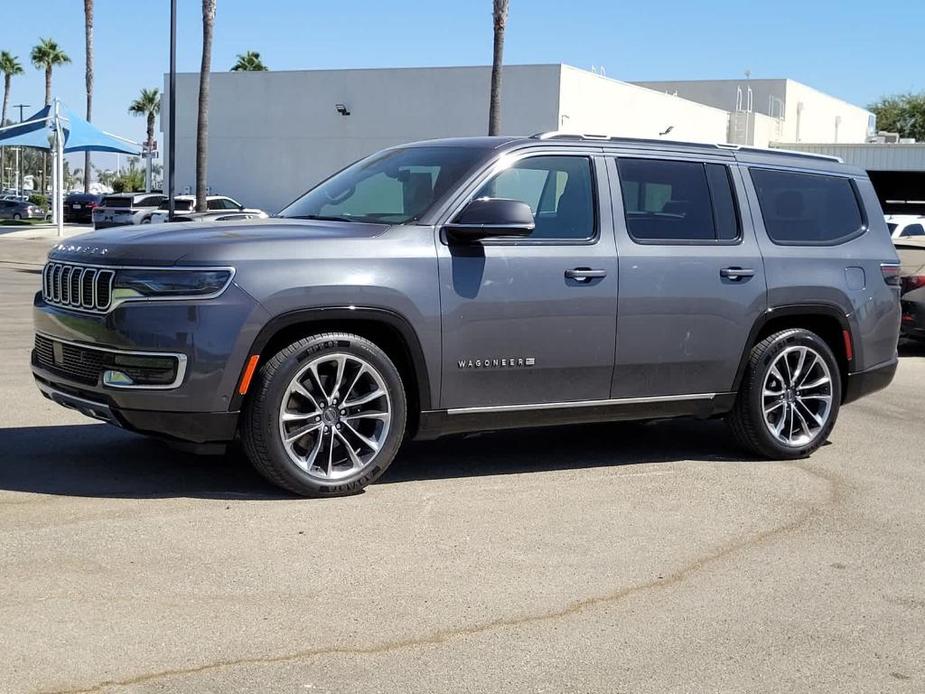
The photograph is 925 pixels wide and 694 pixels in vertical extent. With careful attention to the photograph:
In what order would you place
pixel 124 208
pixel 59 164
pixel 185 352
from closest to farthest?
pixel 185 352 < pixel 59 164 < pixel 124 208

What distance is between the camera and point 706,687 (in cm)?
418

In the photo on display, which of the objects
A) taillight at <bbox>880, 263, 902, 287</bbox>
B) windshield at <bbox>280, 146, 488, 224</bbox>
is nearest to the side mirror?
windshield at <bbox>280, 146, 488, 224</bbox>

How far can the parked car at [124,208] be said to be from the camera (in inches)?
1666

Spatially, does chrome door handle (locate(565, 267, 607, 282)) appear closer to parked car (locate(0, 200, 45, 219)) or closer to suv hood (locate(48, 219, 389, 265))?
suv hood (locate(48, 219, 389, 265))

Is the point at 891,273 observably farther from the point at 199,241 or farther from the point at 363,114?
the point at 363,114

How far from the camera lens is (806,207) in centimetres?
804

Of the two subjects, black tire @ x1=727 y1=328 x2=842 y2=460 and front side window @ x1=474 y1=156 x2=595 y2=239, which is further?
black tire @ x1=727 y1=328 x2=842 y2=460

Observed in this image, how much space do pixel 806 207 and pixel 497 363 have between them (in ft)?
8.54

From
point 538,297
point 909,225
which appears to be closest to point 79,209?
point 909,225

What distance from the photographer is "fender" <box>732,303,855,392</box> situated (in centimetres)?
757

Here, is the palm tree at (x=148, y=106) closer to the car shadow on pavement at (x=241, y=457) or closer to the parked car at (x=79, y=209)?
the parked car at (x=79, y=209)

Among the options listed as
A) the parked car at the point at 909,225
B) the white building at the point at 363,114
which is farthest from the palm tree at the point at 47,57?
the parked car at the point at 909,225

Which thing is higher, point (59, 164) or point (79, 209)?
point (59, 164)

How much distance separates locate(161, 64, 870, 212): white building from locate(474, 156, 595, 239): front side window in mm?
33203
